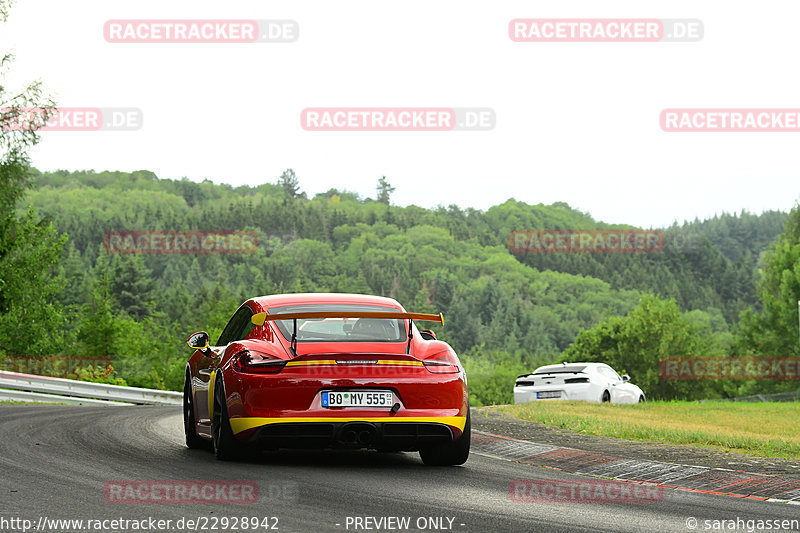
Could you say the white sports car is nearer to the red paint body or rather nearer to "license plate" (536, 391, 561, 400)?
"license plate" (536, 391, 561, 400)

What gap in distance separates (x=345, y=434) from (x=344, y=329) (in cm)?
101

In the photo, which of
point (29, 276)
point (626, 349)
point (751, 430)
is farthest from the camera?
point (626, 349)

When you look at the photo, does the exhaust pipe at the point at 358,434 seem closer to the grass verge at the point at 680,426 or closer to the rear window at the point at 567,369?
the grass verge at the point at 680,426

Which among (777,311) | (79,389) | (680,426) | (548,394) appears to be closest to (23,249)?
(79,389)

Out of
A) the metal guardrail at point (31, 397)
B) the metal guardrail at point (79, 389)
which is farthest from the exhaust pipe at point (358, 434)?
the metal guardrail at point (79, 389)

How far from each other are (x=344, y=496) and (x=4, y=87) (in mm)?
33941

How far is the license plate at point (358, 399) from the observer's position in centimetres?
778

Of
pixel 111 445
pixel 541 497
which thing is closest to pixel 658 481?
pixel 541 497

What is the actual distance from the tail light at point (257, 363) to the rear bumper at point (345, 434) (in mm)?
449

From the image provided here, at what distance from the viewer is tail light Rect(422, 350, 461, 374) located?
26.8 feet

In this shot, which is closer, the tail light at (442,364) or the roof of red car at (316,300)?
the tail light at (442,364)

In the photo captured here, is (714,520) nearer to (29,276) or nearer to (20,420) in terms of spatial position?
(20,420)

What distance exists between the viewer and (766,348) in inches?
2731

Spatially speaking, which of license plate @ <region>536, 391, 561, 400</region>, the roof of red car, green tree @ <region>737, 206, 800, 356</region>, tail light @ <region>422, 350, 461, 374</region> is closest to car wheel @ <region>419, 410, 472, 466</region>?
tail light @ <region>422, 350, 461, 374</region>
